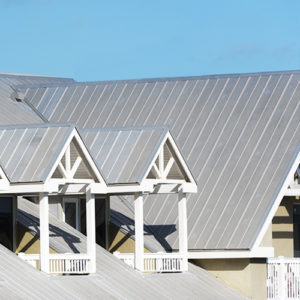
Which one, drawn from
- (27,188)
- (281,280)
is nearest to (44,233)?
(27,188)

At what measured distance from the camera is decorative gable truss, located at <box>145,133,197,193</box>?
36.5m

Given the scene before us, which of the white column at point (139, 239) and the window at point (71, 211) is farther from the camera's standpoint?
the window at point (71, 211)

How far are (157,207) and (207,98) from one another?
14.0ft

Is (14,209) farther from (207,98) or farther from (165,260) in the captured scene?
(207,98)

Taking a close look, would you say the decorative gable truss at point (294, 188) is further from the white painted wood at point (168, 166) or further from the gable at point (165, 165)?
the white painted wood at point (168, 166)

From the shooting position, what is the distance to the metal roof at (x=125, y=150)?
3572 cm

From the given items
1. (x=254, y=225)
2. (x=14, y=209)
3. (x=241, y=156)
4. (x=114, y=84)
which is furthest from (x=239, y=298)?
(x=114, y=84)

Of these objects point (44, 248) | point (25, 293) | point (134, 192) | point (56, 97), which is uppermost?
point (56, 97)

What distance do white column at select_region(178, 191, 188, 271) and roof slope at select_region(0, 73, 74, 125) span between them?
19.5ft

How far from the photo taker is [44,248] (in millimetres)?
32844

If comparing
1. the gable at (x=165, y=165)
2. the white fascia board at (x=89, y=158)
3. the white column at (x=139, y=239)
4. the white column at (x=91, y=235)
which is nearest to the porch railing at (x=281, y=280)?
the gable at (x=165, y=165)

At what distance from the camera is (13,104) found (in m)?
43.6

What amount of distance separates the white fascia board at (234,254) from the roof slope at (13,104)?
6.76 metres

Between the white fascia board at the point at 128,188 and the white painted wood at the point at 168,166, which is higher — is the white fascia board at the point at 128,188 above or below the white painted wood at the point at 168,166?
below
